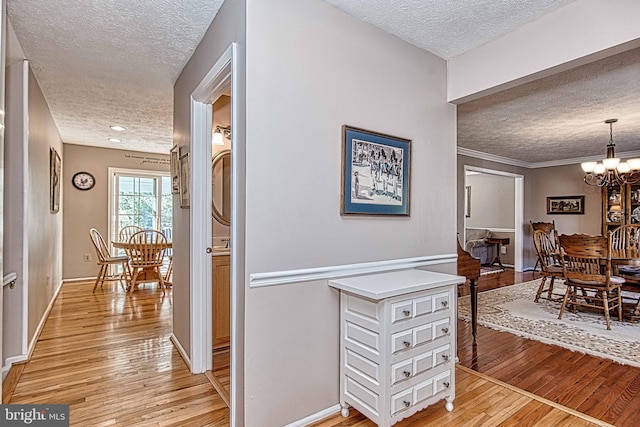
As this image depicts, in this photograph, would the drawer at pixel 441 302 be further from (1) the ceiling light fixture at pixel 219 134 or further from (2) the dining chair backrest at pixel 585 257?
(2) the dining chair backrest at pixel 585 257

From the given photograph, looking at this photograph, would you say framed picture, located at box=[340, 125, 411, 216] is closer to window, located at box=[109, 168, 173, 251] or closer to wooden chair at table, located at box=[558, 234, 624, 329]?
wooden chair at table, located at box=[558, 234, 624, 329]

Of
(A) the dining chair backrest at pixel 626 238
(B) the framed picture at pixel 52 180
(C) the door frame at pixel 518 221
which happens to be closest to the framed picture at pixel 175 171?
(B) the framed picture at pixel 52 180

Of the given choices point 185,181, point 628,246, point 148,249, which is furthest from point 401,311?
point 628,246

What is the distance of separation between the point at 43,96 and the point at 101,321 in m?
2.40

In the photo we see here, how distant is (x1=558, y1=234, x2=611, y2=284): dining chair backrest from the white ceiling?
4.62ft

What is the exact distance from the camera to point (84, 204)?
5992 millimetres

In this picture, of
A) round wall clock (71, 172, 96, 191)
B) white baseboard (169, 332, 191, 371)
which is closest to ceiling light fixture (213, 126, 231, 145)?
white baseboard (169, 332, 191, 371)

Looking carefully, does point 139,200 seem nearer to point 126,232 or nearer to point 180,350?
point 126,232

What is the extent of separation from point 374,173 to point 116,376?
2287mm

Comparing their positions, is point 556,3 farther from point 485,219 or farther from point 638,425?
point 485,219

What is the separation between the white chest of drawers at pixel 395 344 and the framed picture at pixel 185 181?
1.36m

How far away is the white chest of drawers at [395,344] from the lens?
172 cm

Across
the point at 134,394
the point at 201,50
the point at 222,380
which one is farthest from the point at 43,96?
the point at 222,380

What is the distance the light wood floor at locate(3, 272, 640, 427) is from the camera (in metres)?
1.95
